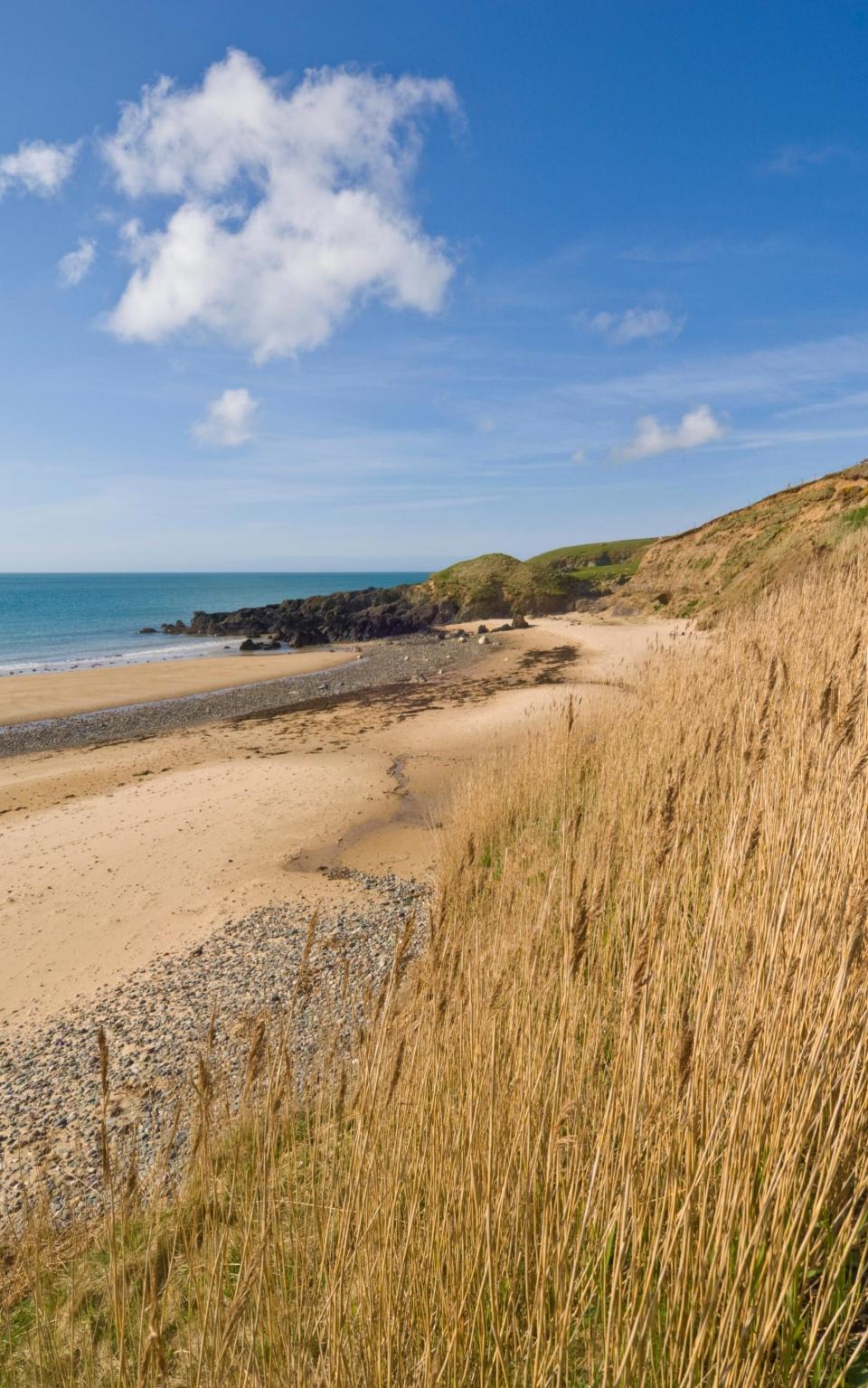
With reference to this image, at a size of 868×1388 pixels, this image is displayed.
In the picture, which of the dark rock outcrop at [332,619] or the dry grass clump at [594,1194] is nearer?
the dry grass clump at [594,1194]

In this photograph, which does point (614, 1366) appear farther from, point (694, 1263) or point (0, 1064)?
point (0, 1064)

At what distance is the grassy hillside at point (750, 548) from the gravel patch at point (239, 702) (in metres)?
9.26

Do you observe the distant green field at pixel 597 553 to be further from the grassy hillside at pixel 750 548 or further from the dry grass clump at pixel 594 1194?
the dry grass clump at pixel 594 1194

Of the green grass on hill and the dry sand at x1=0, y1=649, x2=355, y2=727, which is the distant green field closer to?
the green grass on hill

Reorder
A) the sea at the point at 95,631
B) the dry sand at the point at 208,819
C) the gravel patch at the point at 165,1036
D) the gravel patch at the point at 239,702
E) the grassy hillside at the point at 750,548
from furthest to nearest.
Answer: the sea at the point at 95,631, the grassy hillside at the point at 750,548, the gravel patch at the point at 239,702, the dry sand at the point at 208,819, the gravel patch at the point at 165,1036

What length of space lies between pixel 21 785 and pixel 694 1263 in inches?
586

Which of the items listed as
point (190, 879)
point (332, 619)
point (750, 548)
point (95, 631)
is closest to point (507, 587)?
point (332, 619)

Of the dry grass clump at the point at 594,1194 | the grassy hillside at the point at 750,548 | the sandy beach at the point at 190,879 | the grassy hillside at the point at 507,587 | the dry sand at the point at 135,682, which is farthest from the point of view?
the grassy hillside at the point at 507,587

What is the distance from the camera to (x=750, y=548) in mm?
26438

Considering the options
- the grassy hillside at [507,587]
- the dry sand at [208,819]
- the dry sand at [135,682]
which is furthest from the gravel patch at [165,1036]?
the grassy hillside at [507,587]

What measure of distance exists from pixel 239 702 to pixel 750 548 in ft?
65.3

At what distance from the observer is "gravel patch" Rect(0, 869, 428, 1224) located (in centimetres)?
413

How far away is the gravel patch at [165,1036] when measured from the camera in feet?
13.6

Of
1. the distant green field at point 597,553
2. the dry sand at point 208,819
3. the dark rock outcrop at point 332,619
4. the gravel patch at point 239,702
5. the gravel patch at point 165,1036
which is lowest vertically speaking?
the gravel patch at point 165,1036
